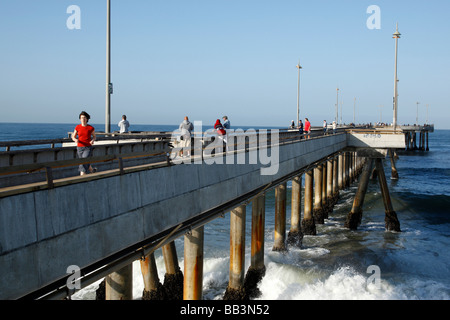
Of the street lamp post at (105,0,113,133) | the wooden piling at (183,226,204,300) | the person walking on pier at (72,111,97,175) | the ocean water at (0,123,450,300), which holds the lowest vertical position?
the ocean water at (0,123,450,300)

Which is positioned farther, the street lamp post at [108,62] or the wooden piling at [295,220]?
the wooden piling at [295,220]

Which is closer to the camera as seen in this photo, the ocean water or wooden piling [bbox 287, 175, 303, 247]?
the ocean water

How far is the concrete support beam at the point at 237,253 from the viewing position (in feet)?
45.0

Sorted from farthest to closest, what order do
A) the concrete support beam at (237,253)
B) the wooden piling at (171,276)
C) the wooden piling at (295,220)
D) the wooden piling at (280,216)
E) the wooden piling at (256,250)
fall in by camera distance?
the wooden piling at (295,220), the wooden piling at (280,216), the wooden piling at (256,250), the wooden piling at (171,276), the concrete support beam at (237,253)

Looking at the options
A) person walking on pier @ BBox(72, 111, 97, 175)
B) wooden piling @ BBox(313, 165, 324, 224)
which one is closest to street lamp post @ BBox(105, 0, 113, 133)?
person walking on pier @ BBox(72, 111, 97, 175)

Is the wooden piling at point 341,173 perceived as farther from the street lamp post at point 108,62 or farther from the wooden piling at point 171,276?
the street lamp post at point 108,62

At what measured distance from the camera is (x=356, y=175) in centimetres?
5672

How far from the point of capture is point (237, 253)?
45.3 ft

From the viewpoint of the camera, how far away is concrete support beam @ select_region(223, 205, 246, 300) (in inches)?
539

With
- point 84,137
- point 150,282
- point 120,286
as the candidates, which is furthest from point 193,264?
point 84,137

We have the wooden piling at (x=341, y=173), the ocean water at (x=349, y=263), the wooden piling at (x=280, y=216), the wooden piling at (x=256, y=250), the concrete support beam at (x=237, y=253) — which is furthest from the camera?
the wooden piling at (x=341, y=173)

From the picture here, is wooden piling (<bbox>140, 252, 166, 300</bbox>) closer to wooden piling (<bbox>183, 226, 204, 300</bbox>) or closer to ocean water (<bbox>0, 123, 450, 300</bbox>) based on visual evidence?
ocean water (<bbox>0, 123, 450, 300</bbox>)

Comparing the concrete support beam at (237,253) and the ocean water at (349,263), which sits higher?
the concrete support beam at (237,253)

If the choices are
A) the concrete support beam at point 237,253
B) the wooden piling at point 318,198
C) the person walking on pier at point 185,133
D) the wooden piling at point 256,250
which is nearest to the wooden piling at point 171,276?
the concrete support beam at point 237,253
